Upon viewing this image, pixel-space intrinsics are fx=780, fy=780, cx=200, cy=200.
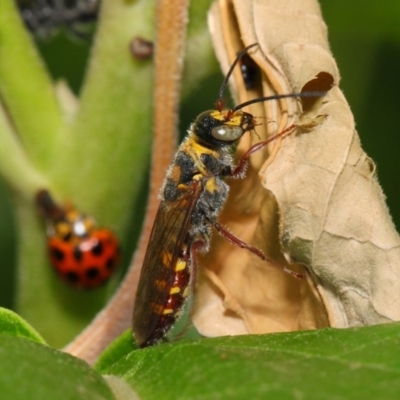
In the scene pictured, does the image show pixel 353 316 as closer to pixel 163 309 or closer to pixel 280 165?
pixel 280 165

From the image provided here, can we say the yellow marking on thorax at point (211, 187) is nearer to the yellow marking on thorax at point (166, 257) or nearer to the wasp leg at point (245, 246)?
the wasp leg at point (245, 246)

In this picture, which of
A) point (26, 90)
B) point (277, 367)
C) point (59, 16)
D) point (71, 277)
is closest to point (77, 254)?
point (71, 277)

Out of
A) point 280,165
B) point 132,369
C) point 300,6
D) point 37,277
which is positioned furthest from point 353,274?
point 37,277

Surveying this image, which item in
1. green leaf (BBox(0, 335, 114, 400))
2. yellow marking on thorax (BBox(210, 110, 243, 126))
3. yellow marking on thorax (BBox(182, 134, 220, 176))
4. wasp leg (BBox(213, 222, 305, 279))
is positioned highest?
green leaf (BBox(0, 335, 114, 400))

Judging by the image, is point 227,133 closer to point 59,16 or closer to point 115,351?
point 115,351

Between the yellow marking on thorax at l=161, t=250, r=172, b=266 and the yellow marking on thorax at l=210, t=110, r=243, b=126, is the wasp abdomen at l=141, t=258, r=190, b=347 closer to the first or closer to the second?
the yellow marking on thorax at l=161, t=250, r=172, b=266

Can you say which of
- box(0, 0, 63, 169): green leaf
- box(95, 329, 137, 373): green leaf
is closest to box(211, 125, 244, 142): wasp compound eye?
box(0, 0, 63, 169): green leaf
